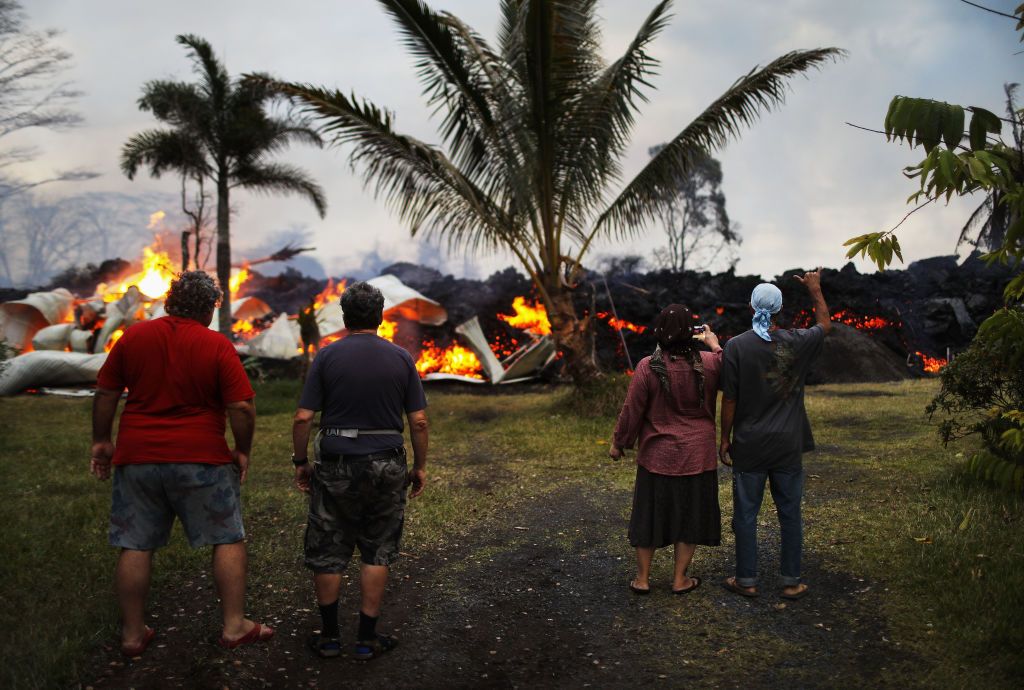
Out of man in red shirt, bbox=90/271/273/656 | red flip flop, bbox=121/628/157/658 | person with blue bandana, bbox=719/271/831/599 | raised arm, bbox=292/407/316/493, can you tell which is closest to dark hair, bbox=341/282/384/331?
raised arm, bbox=292/407/316/493

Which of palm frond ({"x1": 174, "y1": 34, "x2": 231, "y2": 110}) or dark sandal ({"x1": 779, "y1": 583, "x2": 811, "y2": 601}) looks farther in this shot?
palm frond ({"x1": 174, "y1": 34, "x2": 231, "y2": 110})

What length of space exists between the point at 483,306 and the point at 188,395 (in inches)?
777

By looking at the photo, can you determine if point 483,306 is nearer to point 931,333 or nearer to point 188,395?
point 931,333

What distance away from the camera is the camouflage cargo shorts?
383 cm

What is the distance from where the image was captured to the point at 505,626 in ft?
14.8

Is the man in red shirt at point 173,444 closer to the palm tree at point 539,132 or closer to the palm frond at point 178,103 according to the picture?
the palm tree at point 539,132

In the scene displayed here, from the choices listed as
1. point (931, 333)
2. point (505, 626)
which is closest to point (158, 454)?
point (505, 626)

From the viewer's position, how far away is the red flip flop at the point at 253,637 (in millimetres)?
3963

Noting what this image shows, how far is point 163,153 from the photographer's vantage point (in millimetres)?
21828

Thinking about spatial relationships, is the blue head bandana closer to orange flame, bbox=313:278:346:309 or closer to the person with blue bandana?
the person with blue bandana

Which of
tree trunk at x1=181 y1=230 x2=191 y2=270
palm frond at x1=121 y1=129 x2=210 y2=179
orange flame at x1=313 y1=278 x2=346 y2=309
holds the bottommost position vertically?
orange flame at x1=313 y1=278 x2=346 y2=309

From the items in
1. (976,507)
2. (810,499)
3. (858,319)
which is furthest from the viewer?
(858,319)

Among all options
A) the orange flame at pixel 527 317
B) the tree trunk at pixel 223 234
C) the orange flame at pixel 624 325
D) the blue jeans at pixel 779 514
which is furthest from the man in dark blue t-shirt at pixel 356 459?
the tree trunk at pixel 223 234

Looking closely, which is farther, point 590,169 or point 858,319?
point 858,319
